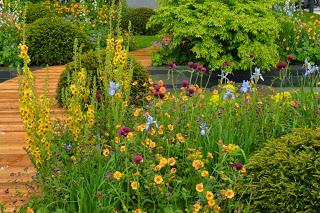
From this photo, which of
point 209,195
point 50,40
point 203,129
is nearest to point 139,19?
point 50,40

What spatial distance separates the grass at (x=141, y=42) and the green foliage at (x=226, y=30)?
2.98 meters

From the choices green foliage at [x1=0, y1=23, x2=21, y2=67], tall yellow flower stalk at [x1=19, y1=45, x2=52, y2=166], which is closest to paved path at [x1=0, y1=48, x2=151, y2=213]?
tall yellow flower stalk at [x1=19, y1=45, x2=52, y2=166]

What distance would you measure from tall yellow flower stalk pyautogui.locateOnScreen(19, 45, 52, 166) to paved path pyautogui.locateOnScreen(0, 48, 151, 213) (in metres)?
0.17

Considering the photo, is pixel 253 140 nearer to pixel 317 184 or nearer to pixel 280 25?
pixel 317 184

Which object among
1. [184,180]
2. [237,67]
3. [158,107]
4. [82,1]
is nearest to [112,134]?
[158,107]

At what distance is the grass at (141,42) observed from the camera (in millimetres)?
12738

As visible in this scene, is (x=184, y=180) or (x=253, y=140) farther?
(x=253, y=140)

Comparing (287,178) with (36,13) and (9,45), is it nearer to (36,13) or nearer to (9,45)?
(9,45)

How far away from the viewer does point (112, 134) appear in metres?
4.72

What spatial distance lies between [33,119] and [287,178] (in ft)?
5.49

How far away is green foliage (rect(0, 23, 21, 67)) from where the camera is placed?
10164 millimetres

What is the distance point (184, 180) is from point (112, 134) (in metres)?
0.91

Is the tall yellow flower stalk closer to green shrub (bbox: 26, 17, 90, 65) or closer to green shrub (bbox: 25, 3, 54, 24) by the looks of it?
green shrub (bbox: 26, 17, 90, 65)

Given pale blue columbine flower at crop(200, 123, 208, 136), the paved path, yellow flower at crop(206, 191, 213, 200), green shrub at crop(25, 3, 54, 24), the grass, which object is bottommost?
the paved path
